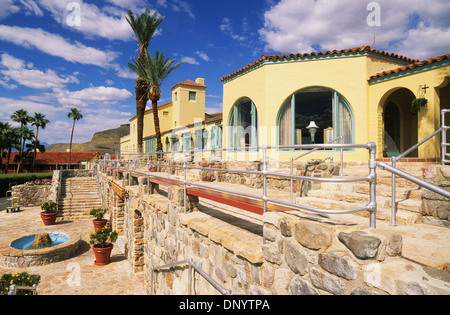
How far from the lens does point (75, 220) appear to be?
20078mm

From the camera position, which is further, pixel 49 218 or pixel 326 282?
pixel 49 218

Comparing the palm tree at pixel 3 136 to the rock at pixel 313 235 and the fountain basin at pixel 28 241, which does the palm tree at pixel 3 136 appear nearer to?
the fountain basin at pixel 28 241

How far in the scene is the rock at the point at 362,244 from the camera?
1.94 m

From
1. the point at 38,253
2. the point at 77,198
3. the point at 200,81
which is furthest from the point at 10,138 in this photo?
the point at 38,253

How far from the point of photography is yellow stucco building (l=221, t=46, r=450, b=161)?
32.0 feet

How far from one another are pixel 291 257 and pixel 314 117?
983cm

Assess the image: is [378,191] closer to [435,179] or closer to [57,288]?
[435,179]

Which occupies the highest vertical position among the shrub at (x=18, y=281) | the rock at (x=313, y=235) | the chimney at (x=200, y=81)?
the chimney at (x=200, y=81)

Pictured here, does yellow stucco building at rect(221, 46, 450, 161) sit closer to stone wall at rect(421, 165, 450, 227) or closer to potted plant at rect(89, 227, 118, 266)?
stone wall at rect(421, 165, 450, 227)

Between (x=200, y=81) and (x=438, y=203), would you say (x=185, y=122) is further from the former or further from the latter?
(x=438, y=203)

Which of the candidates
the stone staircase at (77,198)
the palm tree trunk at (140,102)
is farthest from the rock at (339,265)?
the stone staircase at (77,198)

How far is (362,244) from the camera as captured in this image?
1968mm

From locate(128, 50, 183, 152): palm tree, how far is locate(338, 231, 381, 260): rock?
1871 centimetres
